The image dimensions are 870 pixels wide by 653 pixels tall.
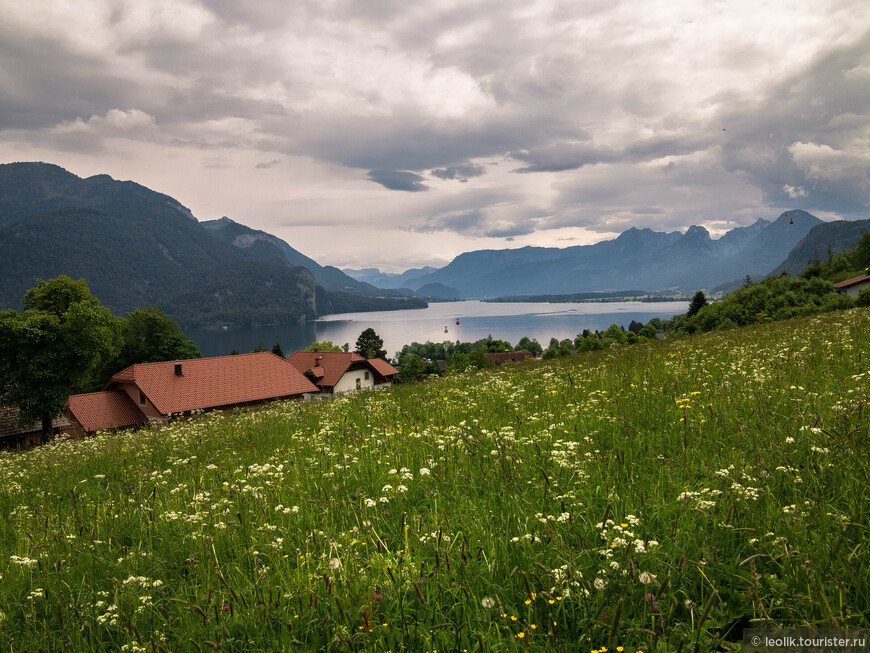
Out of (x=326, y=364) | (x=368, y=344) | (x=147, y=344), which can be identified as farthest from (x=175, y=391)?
(x=368, y=344)

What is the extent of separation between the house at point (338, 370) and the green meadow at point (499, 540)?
5783cm

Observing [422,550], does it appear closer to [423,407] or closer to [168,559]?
[168,559]

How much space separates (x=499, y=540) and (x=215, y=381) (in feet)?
161

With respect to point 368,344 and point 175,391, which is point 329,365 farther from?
point 368,344

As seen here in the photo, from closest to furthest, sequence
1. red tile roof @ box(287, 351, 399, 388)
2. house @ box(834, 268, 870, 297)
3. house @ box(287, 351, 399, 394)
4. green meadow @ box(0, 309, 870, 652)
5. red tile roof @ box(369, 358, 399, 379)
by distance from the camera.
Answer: green meadow @ box(0, 309, 870, 652) → house @ box(287, 351, 399, 394) → red tile roof @ box(287, 351, 399, 388) → house @ box(834, 268, 870, 297) → red tile roof @ box(369, 358, 399, 379)

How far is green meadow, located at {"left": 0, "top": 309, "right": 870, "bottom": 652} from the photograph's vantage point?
246 centimetres

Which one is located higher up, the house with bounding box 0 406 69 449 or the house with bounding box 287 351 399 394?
the house with bounding box 287 351 399 394

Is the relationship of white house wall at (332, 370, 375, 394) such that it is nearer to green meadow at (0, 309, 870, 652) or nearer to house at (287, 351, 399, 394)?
house at (287, 351, 399, 394)

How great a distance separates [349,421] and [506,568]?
19.8 feet

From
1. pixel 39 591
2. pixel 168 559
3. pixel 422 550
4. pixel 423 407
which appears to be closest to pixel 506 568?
pixel 422 550

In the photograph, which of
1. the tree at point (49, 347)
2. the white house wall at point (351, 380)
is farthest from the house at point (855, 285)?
the tree at point (49, 347)

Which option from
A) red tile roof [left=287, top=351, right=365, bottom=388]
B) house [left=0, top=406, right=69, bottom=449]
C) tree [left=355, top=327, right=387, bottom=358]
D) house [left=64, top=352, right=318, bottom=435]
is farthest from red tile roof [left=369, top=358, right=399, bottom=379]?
tree [left=355, top=327, right=387, bottom=358]

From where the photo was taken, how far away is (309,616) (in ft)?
8.95

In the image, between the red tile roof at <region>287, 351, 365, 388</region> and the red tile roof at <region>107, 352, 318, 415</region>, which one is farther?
the red tile roof at <region>287, 351, 365, 388</region>
